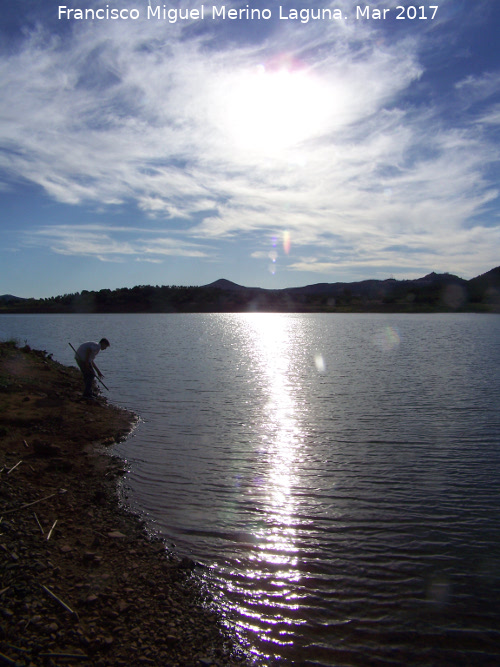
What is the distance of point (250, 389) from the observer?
2075 cm

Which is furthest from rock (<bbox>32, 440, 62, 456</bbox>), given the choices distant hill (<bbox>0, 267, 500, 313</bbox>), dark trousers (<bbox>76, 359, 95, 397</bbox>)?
distant hill (<bbox>0, 267, 500, 313</bbox>)

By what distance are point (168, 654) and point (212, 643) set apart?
54 cm

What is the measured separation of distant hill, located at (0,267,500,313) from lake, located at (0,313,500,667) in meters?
125

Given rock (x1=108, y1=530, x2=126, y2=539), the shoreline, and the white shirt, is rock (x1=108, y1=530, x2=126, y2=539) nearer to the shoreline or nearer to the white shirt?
the shoreline

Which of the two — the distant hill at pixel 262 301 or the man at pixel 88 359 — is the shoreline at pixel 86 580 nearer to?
the man at pixel 88 359

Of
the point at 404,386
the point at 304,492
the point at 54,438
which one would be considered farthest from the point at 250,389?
the point at 304,492

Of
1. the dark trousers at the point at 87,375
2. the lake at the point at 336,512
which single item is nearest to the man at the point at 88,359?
the dark trousers at the point at 87,375

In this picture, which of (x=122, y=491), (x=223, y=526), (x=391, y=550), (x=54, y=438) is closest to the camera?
(x=391, y=550)

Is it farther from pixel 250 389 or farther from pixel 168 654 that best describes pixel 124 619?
pixel 250 389

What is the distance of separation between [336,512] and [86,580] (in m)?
4.39

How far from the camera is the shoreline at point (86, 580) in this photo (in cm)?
454

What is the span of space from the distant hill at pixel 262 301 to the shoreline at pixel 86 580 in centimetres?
13360

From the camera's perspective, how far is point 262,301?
7072 inches

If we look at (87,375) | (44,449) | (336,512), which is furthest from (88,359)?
(336,512)
